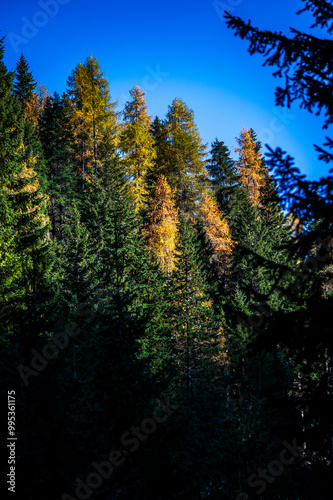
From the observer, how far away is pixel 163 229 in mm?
22688

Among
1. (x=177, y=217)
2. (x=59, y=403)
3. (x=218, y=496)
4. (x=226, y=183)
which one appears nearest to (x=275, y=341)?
(x=59, y=403)

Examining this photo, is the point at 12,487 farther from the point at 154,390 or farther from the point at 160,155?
the point at 160,155

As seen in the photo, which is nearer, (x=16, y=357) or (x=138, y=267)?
(x=16, y=357)

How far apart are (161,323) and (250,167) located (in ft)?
72.7

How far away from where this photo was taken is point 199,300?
18734 millimetres

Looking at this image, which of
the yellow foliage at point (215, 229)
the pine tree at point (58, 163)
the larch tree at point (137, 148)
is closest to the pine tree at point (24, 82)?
the pine tree at point (58, 163)

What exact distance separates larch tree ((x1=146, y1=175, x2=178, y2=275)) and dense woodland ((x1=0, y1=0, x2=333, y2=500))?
162 mm

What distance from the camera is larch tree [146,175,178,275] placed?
73.6ft

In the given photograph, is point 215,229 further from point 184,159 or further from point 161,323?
point 161,323

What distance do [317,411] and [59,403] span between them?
6451 millimetres

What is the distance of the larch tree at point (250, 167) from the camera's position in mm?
30766

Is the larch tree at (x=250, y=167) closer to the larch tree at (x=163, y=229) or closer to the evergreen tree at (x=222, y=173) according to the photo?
the evergreen tree at (x=222, y=173)

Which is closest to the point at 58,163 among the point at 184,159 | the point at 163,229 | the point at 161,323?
the point at 184,159

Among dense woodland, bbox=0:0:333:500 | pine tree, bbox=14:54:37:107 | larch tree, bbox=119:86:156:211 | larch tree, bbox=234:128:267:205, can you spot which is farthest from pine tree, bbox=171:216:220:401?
pine tree, bbox=14:54:37:107
